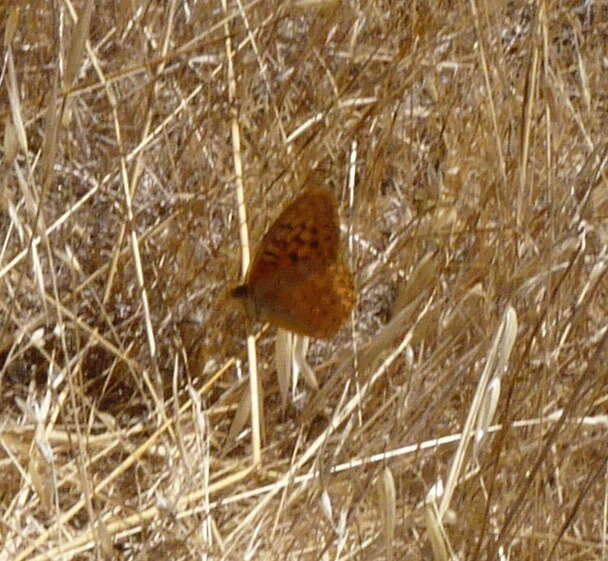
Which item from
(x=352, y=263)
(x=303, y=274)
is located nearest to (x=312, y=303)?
(x=303, y=274)

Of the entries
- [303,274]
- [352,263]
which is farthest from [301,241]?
[352,263]

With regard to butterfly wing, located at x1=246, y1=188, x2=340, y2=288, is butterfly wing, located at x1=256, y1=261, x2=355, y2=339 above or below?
below

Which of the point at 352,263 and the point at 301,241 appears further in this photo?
the point at 352,263

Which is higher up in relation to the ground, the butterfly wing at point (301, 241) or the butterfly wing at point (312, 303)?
the butterfly wing at point (301, 241)

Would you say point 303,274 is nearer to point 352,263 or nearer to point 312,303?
point 312,303
